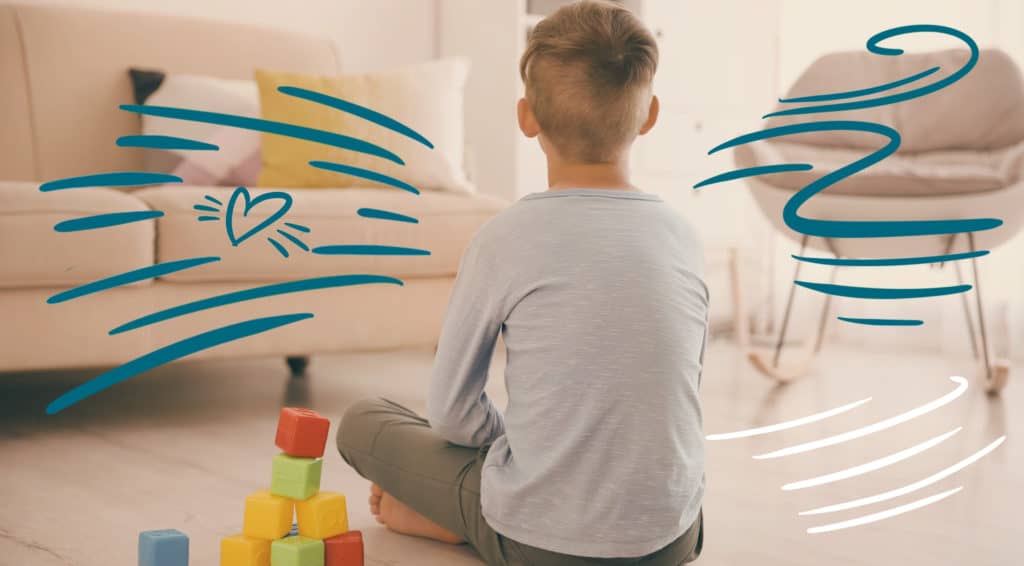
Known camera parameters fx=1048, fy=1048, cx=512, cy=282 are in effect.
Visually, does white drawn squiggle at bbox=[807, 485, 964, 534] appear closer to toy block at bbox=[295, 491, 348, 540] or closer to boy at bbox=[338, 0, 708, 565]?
boy at bbox=[338, 0, 708, 565]

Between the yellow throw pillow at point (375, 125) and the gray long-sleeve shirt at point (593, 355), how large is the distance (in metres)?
1.26

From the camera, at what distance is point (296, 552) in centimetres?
106

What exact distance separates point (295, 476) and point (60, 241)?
91cm

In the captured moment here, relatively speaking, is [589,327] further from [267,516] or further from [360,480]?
[360,480]

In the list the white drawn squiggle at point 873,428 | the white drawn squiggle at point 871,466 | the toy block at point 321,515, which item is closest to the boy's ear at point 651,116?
the toy block at point 321,515

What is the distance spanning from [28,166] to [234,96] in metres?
0.49

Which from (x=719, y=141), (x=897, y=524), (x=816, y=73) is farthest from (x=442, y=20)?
(x=897, y=524)

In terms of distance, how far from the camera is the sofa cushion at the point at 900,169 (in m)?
2.32

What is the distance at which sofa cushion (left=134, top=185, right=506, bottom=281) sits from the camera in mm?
1896

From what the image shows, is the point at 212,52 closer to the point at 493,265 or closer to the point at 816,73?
the point at 816,73

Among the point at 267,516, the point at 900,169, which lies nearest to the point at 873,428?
the point at 900,169

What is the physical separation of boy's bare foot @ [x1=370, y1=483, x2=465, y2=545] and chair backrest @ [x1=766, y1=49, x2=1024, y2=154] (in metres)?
1.73

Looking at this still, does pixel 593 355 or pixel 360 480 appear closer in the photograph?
pixel 593 355

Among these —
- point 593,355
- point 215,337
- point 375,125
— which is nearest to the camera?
point 593,355
